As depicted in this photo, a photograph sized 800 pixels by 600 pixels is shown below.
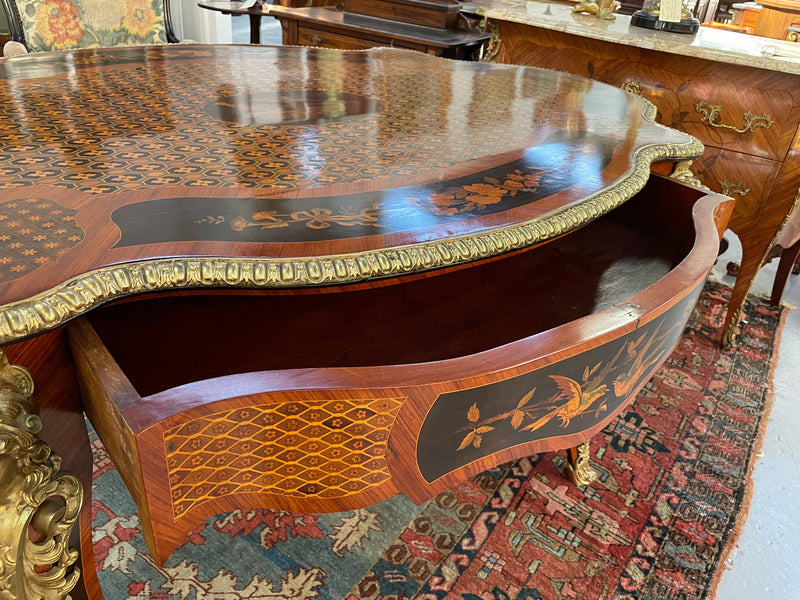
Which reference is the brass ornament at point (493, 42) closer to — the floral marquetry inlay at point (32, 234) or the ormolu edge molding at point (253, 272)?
the ormolu edge molding at point (253, 272)

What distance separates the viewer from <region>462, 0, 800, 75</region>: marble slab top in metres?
1.03

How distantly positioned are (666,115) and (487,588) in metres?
0.98

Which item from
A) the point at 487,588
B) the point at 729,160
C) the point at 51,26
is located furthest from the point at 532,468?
the point at 51,26

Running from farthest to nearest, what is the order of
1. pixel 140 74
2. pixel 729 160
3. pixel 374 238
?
pixel 729 160 → pixel 140 74 → pixel 374 238

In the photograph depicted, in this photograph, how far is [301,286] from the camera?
0.46 meters

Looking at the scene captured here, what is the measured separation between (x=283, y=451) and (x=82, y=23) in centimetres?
132

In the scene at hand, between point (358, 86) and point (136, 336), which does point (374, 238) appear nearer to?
point (136, 336)

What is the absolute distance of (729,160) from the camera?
1.11 m

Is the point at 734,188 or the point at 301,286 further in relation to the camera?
the point at 734,188

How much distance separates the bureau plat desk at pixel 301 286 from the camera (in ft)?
1.30

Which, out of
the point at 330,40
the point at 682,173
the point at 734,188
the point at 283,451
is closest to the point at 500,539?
the point at 283,451

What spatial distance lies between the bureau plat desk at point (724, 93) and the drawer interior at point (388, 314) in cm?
38

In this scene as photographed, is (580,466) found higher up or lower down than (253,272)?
lower down

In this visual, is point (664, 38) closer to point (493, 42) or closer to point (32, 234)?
point (493, 42)
